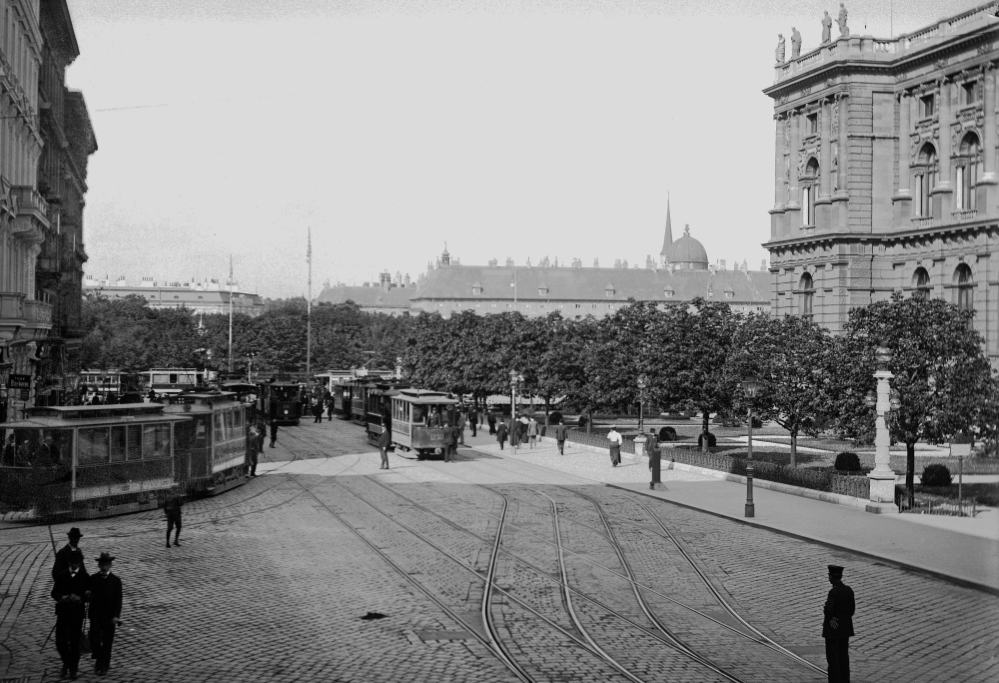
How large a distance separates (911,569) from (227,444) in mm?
19752

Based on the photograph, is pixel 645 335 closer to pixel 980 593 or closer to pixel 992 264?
pixel 992 264

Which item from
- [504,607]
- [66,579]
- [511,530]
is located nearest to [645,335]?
[511,530]

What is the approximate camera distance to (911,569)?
20.6m

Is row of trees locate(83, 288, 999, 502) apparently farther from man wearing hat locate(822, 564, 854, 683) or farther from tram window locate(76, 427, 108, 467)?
tram window locate(76, 427, 108, 467)

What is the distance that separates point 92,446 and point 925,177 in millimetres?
48169

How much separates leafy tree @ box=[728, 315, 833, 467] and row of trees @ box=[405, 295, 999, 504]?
0.21 feet

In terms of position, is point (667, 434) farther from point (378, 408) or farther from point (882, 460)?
point (882, 460)

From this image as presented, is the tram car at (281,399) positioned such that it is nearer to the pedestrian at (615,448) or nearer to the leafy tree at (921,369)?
the pedestrian at (615,448)

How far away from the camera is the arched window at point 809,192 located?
64.3 metres

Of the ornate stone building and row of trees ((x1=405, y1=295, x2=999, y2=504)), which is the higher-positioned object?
the ornate stone building

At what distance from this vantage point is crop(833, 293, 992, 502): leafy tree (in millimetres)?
30641

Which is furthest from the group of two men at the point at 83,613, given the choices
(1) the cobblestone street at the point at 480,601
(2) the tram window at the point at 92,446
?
(2) the tram window at the point at 92,446

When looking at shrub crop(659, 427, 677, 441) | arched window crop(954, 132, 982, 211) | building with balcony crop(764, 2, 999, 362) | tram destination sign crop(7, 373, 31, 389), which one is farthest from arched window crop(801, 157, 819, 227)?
tram destination sign crop(7, 373, 31, 389)

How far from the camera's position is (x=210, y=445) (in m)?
30.0
